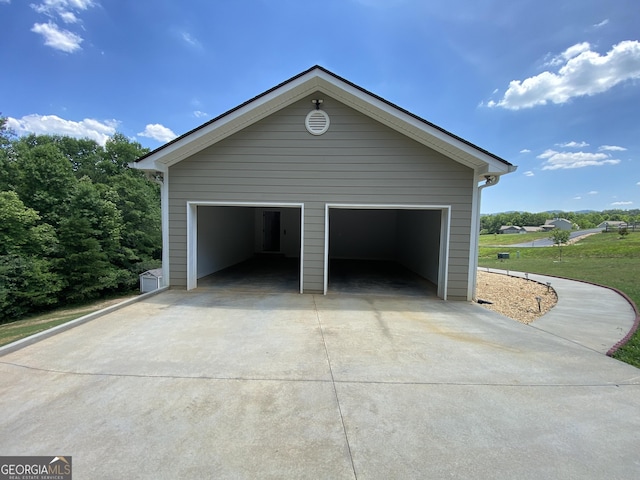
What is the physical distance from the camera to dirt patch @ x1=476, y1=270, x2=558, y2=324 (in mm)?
6872

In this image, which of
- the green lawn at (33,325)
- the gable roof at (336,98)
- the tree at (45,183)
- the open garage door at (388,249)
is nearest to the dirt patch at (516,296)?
the open garage door at (388,249)

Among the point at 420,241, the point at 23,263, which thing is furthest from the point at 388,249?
the point at 23,263

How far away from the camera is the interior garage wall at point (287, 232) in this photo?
44.9 ft

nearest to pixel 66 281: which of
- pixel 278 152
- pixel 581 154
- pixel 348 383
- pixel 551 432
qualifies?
pixel 278 152

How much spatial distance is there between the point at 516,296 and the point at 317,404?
27.6ft

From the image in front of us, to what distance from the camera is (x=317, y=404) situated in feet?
8.34

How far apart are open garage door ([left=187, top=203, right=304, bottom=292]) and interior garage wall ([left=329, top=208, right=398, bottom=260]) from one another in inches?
74.2

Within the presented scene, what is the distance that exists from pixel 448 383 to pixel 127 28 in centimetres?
1885

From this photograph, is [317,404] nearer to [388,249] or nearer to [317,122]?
[317,122]

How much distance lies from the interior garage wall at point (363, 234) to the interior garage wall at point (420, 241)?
741 millimetres

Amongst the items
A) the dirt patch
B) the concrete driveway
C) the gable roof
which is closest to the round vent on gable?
the gable roof

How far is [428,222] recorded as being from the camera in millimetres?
9141

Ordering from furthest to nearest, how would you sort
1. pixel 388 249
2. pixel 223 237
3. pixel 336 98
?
pixel 388 249
pixel 223 237
pixel 336 98

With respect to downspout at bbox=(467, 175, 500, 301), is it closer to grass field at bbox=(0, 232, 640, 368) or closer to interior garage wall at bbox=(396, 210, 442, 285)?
interior garage wall at bbox=(396, 210, 442, 285)
